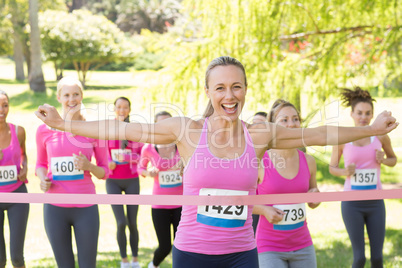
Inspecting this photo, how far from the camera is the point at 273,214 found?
3070 millimetres

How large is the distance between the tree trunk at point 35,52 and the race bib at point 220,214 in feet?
49.0

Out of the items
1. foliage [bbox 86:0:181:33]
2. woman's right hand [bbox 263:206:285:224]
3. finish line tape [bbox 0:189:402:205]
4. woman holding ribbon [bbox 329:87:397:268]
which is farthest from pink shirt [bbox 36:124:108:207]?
foliage [bbox 86:0:181:33]

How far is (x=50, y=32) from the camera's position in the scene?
72.0 feet

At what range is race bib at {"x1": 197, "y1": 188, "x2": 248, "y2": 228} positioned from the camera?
98.7 inches

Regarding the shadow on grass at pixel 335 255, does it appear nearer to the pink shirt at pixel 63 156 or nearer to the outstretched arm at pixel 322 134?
the pink shirt at pixel 63 156

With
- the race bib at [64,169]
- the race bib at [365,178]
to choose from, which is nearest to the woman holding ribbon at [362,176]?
the race bib at [365,178]

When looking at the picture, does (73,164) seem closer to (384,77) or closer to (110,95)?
(384,77)

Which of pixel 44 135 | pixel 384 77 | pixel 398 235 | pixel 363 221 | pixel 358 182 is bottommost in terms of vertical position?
pixel 398 235

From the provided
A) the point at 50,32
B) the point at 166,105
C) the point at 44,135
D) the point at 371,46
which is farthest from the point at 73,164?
the point at 50,32

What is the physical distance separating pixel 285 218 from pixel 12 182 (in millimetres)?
2369

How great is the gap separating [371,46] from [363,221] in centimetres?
396

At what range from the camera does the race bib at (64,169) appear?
12.4 ft

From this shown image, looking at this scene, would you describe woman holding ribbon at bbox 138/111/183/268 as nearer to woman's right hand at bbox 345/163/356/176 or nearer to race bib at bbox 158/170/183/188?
race bib at bbox 158/170/183/188

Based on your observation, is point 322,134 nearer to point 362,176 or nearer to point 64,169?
point 64,169
